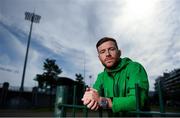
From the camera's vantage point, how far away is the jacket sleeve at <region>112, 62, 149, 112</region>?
1.23 m

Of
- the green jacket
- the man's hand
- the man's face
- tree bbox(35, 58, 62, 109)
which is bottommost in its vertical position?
the man's hand

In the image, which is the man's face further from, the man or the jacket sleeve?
the jacket sleeve

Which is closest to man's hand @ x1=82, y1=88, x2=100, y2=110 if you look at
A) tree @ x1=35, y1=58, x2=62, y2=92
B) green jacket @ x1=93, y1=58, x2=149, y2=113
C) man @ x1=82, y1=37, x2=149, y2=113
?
man @ x1=82, y1=37, x2=149, y2=113

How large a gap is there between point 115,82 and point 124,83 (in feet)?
0.36

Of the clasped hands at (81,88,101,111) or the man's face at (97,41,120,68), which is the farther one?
the man's face at (97,41,120,68)

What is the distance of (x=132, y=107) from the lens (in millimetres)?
1225

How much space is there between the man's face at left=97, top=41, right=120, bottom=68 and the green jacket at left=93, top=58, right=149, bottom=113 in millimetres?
60

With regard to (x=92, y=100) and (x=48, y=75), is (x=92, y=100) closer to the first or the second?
(x=92, y=100)

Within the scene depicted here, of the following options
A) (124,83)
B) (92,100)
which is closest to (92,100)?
(92,100)

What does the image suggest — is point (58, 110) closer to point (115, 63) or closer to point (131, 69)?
point (115, 63)

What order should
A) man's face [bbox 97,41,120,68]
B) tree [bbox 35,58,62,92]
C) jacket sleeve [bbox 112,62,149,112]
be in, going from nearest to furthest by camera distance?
jacket sleeve [bbox 112,62,149,112] < man's face [bbox 97,41,120,68] < tree [bbox 35,58,62,92]

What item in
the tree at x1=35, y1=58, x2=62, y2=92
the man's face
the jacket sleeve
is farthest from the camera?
the tree at x1=35, y1=58, x2=62, y2=92

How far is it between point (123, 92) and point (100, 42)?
20.9 inches

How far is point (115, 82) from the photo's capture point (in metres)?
1.69
